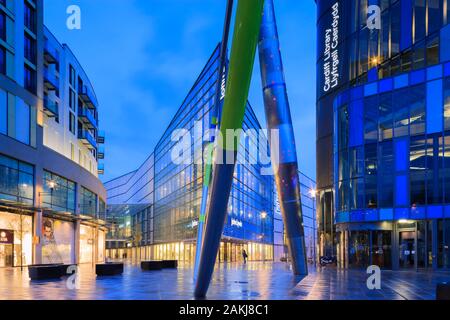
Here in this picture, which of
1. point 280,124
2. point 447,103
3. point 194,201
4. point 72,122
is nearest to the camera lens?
→ point 280,124

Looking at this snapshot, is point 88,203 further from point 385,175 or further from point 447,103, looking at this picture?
point 447,103

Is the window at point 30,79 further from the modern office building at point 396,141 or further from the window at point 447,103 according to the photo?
the window at point 447,103

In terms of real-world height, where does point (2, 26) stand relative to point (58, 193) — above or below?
above

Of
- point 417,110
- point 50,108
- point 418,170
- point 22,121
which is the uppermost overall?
point 50,108

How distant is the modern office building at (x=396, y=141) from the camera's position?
36.3 m

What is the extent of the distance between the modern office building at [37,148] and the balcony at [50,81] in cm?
2

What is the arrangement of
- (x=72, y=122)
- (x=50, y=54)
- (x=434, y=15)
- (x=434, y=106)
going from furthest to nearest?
1. (x=72, y=122)
2. (x=50, y=54)
3. (x=434, y=15)
4. (x=434, y=106)

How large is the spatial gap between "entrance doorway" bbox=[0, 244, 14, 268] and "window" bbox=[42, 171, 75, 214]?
20.4 ft

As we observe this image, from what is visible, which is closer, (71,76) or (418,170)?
(418,170)

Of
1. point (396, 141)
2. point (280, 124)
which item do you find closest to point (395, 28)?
point (396, 141)

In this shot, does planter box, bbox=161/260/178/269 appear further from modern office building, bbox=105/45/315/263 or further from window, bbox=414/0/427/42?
window, bbox=414/0/427/42

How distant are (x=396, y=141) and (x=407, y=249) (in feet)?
23.8

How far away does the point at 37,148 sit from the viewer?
50250 millimetres

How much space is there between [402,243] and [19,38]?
3502 cm
